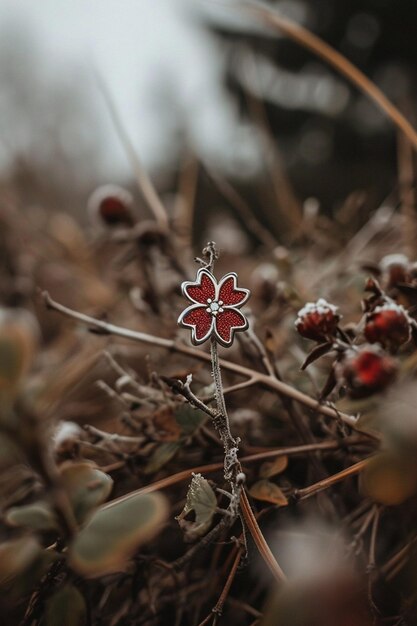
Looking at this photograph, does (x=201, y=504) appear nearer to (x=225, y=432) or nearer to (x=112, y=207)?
(x=225, y=432)

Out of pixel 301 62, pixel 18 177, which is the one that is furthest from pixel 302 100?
pixel 18 177

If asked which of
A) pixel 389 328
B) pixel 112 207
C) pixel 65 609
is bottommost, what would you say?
pixel 65 609

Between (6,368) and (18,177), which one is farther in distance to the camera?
(18,177)

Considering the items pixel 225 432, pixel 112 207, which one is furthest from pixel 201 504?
pixel 112 207

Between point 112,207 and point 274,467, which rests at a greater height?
point 112,207

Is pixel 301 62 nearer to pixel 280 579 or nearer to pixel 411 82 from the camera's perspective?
pixel 411 82

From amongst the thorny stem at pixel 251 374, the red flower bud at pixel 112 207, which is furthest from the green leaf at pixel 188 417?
the red flower bud at pixel 112 207
